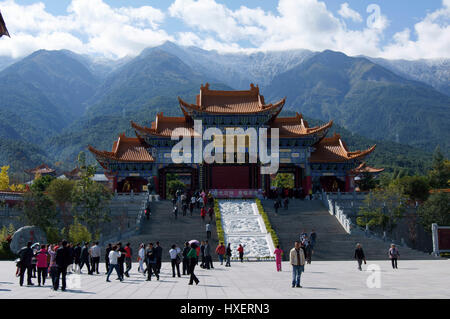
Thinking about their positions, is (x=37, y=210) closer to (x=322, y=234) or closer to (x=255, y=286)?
(x=322, y=234)

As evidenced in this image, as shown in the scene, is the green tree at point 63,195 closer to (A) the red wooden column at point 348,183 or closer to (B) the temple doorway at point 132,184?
(B) the temple doorway at point 132,184

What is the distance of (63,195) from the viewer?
34719 millimetres

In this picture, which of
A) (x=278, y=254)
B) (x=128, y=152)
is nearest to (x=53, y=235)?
(x=128, y=152)

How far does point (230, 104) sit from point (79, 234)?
20.4 metres

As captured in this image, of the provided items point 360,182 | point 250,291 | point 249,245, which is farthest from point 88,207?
point 360,182

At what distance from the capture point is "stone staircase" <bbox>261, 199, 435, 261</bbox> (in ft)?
86.7

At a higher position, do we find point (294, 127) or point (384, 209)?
point (294, 127)

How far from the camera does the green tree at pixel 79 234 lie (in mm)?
30531

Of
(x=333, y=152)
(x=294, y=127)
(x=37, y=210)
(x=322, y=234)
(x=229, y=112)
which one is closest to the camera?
(x=322, y=234)

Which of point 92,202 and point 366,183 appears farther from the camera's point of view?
point 366,183

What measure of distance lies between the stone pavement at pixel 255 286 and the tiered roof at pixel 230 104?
2564cm

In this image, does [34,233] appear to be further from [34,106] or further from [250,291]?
[34,106]

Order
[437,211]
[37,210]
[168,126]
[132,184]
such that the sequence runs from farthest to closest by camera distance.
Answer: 1. [168,126]
2. [132,184]
3. [437,211]
4. [37,210]
